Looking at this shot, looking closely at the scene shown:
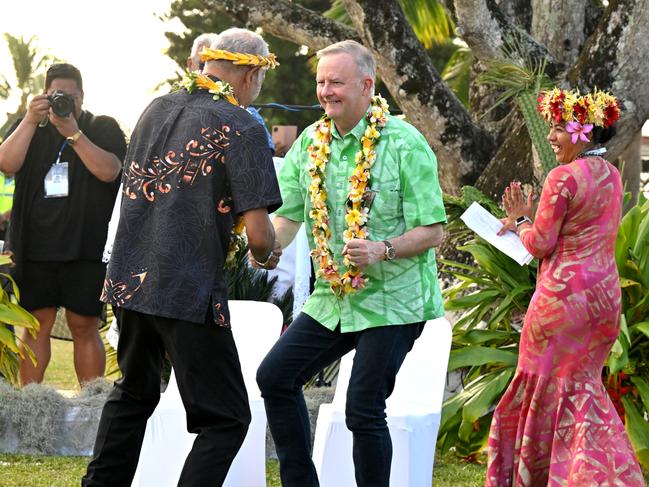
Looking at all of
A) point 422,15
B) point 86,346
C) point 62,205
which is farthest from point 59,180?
point 422,15

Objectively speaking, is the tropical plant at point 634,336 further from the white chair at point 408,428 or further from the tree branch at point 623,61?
the tree branch at point 623,61

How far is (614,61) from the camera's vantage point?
9.10 metres

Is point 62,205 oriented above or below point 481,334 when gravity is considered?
above

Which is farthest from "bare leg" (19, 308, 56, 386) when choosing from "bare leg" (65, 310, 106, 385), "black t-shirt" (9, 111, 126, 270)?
"black t-shirt" (9, 111, 126, 270)

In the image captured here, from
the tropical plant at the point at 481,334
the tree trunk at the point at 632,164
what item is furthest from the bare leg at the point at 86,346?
the tree trunk at the point at 632,164

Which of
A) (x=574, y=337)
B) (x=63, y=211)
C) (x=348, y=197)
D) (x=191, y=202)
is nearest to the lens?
(x=191, y=202)

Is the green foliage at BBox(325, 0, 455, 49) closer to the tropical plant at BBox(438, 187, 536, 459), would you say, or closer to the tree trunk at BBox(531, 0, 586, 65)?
the tree trunk at BBox(531, 0, 586, 65)

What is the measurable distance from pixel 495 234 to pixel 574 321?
552 millimetres

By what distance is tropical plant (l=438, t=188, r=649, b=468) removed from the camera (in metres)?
7.01

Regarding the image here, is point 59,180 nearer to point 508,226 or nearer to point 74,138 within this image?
point 74,138

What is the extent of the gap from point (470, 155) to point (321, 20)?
1709mm

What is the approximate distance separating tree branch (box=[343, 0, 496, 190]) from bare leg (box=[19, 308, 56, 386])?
11.3 feet

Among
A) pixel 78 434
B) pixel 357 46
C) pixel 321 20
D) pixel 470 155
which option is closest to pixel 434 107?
pixel 470 155

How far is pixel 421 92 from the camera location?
9969 millimetres
